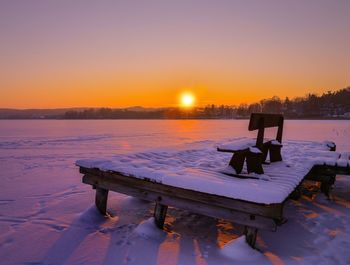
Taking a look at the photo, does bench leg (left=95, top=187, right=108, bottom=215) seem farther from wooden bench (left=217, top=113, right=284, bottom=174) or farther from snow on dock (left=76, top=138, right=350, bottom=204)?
wooden bench (left=217, top=113, right=284, bottom=174)

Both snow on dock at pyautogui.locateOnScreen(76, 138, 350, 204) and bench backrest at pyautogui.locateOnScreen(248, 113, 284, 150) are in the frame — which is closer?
snow on dock at pyautogui.locateOnScreen(76, 138, 350, 204)

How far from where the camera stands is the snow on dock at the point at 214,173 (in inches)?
156

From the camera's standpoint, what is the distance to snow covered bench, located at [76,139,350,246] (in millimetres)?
3869

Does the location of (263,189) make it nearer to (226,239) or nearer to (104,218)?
(226,239)

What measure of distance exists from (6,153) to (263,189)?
44.4ft

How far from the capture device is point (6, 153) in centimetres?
1402

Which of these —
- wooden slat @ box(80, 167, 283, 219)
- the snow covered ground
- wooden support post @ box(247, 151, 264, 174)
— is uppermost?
wooden support post @ box(247, 151, 264, 174)

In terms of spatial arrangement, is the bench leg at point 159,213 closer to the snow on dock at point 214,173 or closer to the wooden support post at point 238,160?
the snow on dock at point 214,173

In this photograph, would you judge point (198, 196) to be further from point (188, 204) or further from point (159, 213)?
point (159, 213)

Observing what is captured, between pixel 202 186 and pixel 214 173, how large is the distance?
2.70 feet

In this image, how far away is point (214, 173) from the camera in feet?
16.4

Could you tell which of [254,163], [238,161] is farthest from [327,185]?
[238,161]

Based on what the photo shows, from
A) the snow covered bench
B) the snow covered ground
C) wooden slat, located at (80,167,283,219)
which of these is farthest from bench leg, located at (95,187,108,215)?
wooden slat, located at (80,167,283,219)

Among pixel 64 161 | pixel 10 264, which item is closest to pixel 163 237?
pixel 10 264
